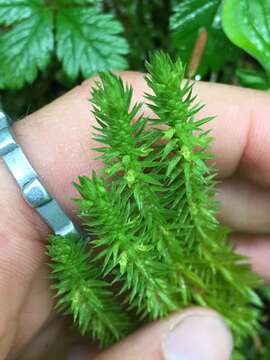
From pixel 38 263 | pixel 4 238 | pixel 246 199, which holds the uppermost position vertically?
pixel 4 238

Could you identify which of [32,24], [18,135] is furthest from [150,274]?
[32,24]

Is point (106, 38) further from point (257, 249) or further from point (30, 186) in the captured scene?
point (257, 249)

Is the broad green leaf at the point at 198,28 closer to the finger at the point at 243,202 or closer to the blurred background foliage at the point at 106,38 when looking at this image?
the blurred background foliage at the point at 106,38

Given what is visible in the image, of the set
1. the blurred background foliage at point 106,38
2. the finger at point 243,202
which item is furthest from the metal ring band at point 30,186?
the finger at point 243,202

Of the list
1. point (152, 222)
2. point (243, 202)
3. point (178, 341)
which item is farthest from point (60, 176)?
point (243, 202)

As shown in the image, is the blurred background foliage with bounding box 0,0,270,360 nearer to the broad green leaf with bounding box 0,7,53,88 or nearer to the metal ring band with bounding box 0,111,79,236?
the broad green leaf with bounding box 0,7,53,88

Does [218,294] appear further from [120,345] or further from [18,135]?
[18,135]
